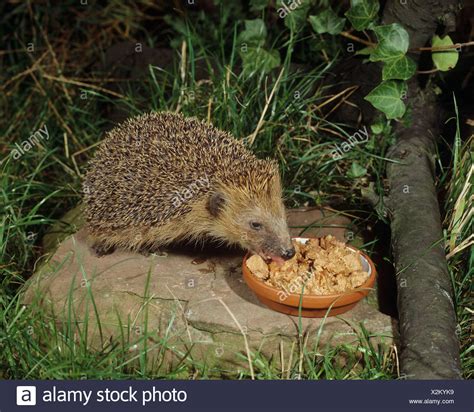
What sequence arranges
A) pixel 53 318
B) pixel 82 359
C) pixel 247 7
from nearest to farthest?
pixel 82 359, pixel 53 318, pixel 247 7

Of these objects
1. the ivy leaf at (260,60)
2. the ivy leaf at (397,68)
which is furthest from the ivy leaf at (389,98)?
the ivy leaf at (260,60)

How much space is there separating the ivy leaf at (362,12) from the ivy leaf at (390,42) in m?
0.29

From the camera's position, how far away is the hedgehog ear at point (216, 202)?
6262 mm

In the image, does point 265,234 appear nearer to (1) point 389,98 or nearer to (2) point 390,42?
(1) point 389,98

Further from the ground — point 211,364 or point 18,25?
point 18,25

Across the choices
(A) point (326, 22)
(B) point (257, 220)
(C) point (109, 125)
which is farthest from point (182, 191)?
(C) point (109, 125)

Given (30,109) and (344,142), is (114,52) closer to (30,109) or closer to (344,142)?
(30,109)

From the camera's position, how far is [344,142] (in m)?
7.64

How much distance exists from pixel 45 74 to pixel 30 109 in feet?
1.56

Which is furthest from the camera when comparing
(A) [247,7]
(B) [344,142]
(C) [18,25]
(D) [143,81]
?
(C) [18,25]

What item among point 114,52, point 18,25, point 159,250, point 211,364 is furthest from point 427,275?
point 18,25

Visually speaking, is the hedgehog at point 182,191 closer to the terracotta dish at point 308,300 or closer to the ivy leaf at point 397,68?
the terracotta dish at point 308,300

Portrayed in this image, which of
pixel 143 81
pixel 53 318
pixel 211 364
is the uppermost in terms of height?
pixel 143 81

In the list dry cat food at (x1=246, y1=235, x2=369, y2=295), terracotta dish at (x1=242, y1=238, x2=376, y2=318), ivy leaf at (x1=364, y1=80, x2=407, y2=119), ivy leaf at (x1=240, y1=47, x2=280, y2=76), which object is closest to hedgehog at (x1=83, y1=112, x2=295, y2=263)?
dry cat food at (x1=246, y1=235, x2=369, y2=295)
